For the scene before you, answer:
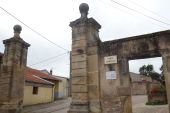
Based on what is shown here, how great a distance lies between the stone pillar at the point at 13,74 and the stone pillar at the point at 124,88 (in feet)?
16.8

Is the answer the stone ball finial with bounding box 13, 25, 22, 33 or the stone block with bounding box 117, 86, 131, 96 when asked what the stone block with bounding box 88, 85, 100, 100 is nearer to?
the stone block with bounding box 117, 86, 131, 96

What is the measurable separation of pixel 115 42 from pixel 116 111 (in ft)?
7.87

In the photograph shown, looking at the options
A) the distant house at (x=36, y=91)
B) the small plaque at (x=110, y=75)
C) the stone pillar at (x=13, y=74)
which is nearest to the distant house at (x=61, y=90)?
the distant house at (x=36, y=91)

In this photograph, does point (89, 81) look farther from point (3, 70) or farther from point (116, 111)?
point (3, 70)

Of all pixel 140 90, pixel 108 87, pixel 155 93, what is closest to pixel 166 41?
pixel 108 87

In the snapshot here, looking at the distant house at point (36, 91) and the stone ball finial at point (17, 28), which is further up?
the stone ball finial at point (17, 28)

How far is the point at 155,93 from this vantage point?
1766 centimetres

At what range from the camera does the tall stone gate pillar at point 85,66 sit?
7.07 meters

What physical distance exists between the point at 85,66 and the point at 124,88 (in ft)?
5.44

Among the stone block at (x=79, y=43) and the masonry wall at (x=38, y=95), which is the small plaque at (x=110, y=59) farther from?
the masonry wall at (x=38, y=95)

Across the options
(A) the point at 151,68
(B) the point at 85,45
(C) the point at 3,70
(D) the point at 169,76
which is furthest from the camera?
(A) the point at 151,68

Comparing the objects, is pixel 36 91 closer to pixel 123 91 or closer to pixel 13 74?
pixel 13 74

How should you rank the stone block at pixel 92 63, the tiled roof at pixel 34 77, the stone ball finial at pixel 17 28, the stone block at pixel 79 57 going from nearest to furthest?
the stone block at pixel 92 63
the stone block at pixel 79 57
the stone ball finial at pixel 17 28
the tiled roof at pixel 34 77

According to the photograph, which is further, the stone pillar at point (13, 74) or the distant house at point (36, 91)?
the distant house at point (36, 91)
